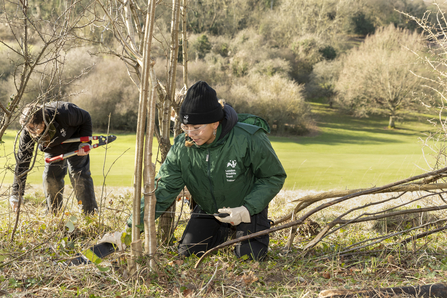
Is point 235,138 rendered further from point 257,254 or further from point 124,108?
point 124,108

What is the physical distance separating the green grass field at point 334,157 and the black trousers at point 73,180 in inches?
11.3

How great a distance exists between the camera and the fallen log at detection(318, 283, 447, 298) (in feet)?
5.96

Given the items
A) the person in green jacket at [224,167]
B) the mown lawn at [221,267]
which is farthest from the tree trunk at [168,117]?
the person in green jacket at [224,167]

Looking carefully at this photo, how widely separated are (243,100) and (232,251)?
16.5m

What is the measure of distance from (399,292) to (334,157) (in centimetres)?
1090

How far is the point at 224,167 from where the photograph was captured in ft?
8.37

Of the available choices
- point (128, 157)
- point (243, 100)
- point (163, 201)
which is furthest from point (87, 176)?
point (243, 100)

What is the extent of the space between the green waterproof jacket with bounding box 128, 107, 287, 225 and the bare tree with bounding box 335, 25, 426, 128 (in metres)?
24.6

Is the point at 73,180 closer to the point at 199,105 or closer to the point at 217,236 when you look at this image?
the point at 217,236

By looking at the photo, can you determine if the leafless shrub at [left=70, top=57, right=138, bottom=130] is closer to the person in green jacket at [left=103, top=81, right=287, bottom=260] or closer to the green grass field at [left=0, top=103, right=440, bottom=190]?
the green grass field at [left=0, top=103, right=440, bottom=190]

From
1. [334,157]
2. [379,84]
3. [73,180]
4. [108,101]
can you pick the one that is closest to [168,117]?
[73,180]

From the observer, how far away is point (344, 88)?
85.8ft

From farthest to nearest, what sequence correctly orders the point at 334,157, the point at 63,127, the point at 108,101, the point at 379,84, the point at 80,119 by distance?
the point at 379,84, the point at 108,101, the point at 334,157, the point at 80,119, the point at 63,127

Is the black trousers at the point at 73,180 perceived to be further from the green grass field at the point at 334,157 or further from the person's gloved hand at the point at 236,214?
the person's gloved hand at the point at 236,214
